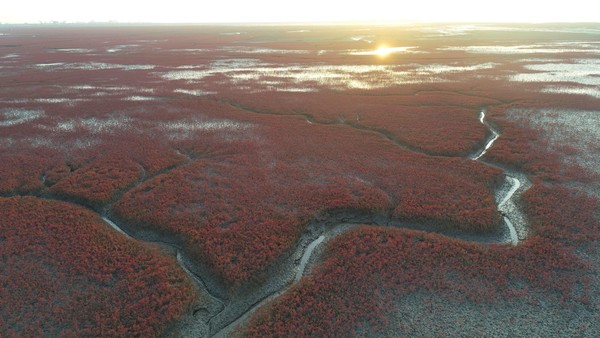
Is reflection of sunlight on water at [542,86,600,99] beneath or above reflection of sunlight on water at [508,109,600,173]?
above

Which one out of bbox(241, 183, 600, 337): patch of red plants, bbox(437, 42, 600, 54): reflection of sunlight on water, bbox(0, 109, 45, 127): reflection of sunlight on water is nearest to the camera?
bbox(241, 183, 600, 337): patch of red plants

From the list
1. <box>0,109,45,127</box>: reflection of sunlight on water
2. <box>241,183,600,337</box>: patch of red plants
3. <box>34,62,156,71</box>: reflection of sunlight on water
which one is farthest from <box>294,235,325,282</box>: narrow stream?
<box>34,62,156,71</box>: reflection of sunlight on water

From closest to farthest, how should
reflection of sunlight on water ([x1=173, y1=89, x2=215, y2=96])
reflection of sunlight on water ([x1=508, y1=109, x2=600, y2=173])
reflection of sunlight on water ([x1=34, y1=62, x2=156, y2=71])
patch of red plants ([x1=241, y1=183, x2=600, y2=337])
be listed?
patch of red plants ([x1=241, y1=183, x2=600, y2=337]) < reflection of sunlight on water ([x1=508, y1=109, x2=600, y2=173]) < reflection of sunlight on water ([x1=173, y1=89, x2=215, y2=96]) < reflection of sunlight on water ([x1=34, y1=62, x2=156, y2=71])

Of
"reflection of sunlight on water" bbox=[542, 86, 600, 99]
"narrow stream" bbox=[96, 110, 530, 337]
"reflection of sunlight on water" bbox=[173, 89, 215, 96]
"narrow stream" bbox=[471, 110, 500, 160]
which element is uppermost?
"reflection of sunlight on water" bbox=[173, 89, 215, 96]

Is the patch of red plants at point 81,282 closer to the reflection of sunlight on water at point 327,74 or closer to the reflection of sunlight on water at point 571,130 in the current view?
the reflection of sunlight on water at point 571,130

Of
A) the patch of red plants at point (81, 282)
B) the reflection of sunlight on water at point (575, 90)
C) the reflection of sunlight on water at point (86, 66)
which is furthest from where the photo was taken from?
the reflection of sunlight on water at point (86, 66)

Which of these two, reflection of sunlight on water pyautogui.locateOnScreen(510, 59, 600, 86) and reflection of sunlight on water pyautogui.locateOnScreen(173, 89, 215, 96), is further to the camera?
reflection of sunlight on water pyautogui.locateOnScreen(510, 59, 600, 86)

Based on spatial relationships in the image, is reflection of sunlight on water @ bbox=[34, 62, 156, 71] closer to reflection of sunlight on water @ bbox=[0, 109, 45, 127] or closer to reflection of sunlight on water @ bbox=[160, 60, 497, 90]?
reflection of sunlight on water @ bbox=[160, 60, 497, 90]

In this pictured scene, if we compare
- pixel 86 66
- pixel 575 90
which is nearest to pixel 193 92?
pixel 86 66

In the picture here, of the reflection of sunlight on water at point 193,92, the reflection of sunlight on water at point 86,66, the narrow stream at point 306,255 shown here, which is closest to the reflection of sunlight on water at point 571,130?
the narrow stream at point 306,255

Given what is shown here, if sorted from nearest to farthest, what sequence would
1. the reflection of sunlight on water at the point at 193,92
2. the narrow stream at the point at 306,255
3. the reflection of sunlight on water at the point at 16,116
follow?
the narrow stream at the point at 306,255 < the reflection of sunlight on water at the point at 16,116 < the reflection of sunlight on water at the point at 193,92

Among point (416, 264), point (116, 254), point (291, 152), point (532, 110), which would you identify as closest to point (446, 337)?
point (416, 264)

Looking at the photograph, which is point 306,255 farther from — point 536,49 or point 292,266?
point 536,49
